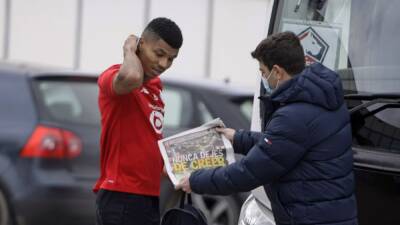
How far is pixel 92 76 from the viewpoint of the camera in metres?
6.25

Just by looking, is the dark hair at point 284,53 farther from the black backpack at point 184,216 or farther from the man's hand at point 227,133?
the black backpack at point 184,216

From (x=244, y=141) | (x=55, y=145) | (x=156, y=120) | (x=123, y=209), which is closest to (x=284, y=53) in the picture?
(x=244, y=141)

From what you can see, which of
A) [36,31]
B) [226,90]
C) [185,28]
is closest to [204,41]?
[185,28]

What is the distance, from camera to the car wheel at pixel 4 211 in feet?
19.0

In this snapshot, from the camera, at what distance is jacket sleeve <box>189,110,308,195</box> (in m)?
2.80

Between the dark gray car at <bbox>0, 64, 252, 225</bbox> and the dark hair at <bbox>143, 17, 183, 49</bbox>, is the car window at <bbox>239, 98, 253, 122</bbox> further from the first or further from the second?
the dark hair at <bbox>143, 17, 183, 49</bbox>

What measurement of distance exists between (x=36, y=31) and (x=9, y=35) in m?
0.49

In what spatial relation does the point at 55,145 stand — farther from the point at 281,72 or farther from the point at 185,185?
the point at 281,72

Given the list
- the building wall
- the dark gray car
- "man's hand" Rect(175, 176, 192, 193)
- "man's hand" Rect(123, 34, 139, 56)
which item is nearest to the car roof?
the dark gray car

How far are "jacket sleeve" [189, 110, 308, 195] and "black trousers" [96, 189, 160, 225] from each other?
0.51 m

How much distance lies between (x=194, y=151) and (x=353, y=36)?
893mm

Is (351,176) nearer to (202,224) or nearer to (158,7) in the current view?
(202,224)

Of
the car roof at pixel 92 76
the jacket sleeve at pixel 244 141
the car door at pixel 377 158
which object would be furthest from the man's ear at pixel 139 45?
the car roof at pixel 92 76

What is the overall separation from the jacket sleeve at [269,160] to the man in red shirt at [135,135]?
506 mm
